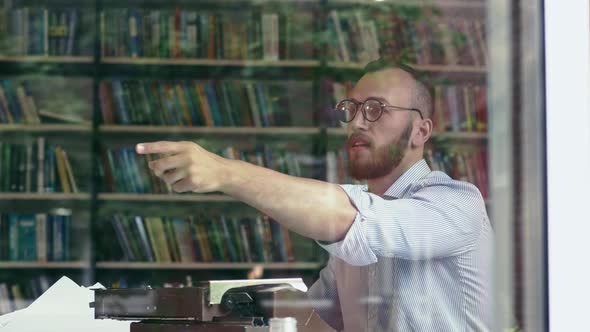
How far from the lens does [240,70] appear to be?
8.87 ft

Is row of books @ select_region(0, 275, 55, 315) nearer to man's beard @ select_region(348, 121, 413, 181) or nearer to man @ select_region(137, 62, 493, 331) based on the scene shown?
man @ select_region(137, 62, 493, 331)

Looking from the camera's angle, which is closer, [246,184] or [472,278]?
[246,184]

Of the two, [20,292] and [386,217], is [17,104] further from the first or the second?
[386,217]

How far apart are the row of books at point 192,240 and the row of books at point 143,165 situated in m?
0.13

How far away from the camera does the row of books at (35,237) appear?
2.63m

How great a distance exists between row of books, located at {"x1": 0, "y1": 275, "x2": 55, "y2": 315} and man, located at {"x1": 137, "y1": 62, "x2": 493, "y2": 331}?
0.65 m

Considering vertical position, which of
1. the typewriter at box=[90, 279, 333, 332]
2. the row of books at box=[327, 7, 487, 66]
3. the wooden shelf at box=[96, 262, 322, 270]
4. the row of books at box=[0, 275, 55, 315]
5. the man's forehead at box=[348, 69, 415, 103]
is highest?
the row of books at box=[327, 7, 487, 66]

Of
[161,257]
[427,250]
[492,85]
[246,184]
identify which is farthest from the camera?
[161,257]

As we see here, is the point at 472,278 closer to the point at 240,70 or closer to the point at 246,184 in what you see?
the point at 246,184

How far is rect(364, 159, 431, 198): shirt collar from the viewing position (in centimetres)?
170

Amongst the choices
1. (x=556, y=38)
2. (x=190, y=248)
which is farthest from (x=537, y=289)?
(x=190, y=248)

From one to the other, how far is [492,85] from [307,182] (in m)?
0.48

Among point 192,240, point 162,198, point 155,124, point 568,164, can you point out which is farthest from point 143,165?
point 568,164

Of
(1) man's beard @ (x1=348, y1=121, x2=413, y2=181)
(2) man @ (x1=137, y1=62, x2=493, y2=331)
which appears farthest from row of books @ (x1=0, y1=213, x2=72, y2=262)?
(1) man's beard @ (x1=348, y1=121, x2=413, y2=181)
